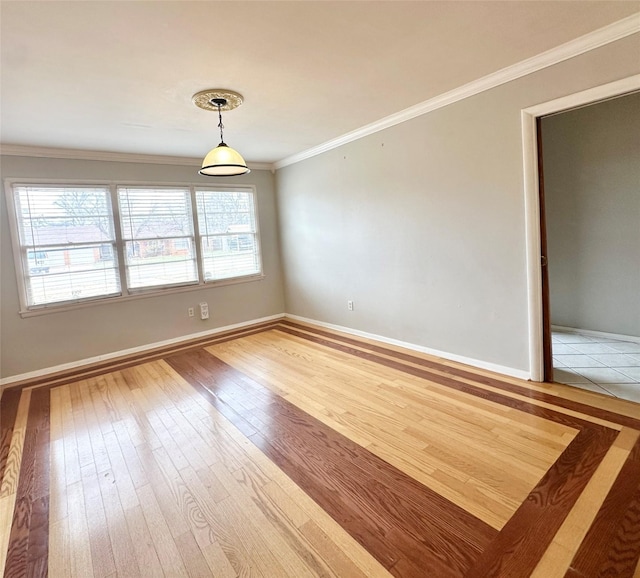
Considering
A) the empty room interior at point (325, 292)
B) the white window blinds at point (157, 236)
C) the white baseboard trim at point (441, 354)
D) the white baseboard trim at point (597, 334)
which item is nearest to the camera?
the empty room interior at point (325, 292)

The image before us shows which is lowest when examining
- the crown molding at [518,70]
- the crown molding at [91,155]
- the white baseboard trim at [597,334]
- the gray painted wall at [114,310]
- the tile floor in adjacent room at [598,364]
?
the tile floor in adjacent room at [598,364]

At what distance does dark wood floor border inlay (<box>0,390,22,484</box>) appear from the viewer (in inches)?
93.6

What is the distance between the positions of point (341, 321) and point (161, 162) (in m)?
3.21

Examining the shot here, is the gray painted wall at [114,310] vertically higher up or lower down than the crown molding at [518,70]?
lower down

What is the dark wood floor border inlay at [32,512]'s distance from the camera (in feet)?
4.95

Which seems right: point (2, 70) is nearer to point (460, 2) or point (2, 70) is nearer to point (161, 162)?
point (161, 162)

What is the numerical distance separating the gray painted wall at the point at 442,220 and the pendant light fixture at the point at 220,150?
1692mm

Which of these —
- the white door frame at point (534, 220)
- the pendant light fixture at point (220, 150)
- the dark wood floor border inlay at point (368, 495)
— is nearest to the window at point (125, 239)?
the pendant light fixture at point (220, 150)

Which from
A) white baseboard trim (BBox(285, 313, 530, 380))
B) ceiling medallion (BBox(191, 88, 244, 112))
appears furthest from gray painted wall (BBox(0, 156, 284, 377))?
ceiling medallion (BBox(191, 88, 244, 112))

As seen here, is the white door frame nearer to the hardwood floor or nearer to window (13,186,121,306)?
the hardwood floor

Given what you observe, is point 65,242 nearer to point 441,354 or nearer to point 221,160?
point 221,160

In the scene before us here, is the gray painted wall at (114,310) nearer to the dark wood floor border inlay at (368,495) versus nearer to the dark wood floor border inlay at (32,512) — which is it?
the dark wood floor border inlay at (32,512)

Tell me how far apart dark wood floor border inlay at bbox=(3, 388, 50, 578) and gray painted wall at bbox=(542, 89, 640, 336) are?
5.15 metres

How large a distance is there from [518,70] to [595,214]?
2.19 meters
